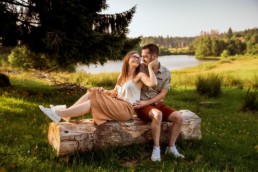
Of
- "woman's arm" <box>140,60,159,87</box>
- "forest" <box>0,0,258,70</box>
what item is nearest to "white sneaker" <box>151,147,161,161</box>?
"woman's arm" <box>140,60,159,87</box>

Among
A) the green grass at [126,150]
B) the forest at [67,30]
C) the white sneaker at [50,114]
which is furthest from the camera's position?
the forest at [67,30]

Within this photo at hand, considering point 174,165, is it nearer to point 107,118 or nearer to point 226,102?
point 107,118

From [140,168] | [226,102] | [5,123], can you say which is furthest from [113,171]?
[226,102]

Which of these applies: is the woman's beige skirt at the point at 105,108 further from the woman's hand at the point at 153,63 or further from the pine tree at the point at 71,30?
the pine tree at the point at 71,30

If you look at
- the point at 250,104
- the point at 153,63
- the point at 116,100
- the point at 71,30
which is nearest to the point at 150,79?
the point at 153,63

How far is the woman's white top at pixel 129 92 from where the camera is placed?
19.2ft

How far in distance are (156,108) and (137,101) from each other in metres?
0.35

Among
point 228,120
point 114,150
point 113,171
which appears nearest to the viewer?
point 113,171

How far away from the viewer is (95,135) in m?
5.46

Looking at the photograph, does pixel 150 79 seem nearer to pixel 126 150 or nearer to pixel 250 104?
pixel 126 150

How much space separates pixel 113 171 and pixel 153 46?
2198 millimetres

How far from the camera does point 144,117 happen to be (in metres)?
5.87

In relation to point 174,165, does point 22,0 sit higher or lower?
higher

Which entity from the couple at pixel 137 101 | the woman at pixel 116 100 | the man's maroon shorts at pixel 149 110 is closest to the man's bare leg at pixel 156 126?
the couple at pixel 137 101
